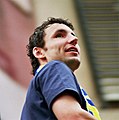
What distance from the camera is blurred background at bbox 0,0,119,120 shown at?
4242 millimetres

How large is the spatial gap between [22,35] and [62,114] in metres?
2.77

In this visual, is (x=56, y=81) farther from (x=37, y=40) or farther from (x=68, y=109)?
(x=37, y=40)

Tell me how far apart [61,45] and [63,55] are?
0.06 m

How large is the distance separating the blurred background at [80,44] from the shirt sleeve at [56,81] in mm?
2195

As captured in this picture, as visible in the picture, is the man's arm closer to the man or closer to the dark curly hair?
the man

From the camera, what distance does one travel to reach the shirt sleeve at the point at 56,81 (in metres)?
1.82

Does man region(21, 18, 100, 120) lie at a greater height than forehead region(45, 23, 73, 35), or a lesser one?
lesser

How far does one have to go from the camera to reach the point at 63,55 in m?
2.04

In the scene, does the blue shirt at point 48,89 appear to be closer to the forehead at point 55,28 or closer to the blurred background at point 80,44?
the forehead at point 55,28

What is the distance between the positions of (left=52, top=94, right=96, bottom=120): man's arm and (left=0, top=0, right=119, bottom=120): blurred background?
7.43 ft

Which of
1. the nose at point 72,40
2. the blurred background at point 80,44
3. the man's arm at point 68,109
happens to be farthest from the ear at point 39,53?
the blurred background at point 80,44

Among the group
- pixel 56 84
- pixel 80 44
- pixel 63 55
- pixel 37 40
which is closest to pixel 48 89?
pixel 56 84

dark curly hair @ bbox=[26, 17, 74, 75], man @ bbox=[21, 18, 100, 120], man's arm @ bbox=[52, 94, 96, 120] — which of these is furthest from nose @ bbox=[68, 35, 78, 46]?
man's arm @ bbox=[52, 94, 96, 120]

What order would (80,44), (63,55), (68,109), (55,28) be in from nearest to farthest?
(68,109) < (63,55) < (55,28) < (80,44)
